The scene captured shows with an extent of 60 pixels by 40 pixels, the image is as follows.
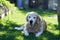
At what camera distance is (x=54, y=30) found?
7492 millimetres

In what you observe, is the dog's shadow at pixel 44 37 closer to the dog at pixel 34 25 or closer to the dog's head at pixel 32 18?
the dog at pixel 34 25

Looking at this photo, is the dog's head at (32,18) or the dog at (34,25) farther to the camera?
the dog at (34,25)

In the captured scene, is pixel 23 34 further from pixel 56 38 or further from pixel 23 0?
pixel 23 0

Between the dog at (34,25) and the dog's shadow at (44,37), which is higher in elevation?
the dog at (34,25)

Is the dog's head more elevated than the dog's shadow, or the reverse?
the dog's head

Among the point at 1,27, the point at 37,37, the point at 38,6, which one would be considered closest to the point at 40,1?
the point at 38,6

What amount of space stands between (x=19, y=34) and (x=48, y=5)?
9169mm

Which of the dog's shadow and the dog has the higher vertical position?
the dog

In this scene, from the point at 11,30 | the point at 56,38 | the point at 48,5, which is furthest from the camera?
the point at 48,5

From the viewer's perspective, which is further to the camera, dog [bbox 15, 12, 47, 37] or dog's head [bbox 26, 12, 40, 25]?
dog [bbox 15, 12, 47, 37]

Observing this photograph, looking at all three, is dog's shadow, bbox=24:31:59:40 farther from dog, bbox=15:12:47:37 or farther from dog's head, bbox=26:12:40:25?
dog's head, bbox=26:12:40:25

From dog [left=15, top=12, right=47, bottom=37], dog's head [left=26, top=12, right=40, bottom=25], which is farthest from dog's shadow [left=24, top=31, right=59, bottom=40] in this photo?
dog's head [left=26, top=12, right=40, bottom=25]

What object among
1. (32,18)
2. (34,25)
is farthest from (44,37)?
(32,18)

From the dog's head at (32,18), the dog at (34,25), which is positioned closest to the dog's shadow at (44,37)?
the dog at (34,25)
